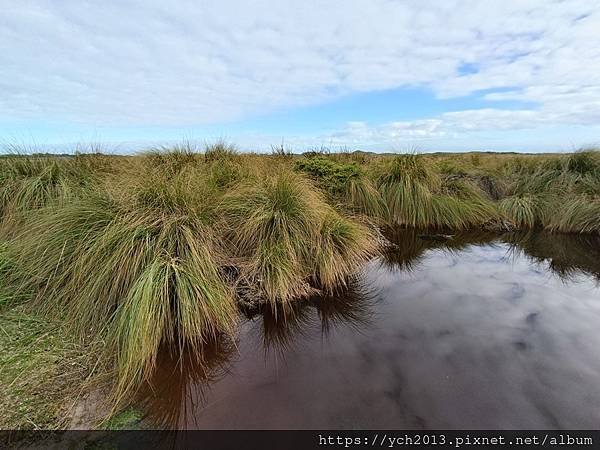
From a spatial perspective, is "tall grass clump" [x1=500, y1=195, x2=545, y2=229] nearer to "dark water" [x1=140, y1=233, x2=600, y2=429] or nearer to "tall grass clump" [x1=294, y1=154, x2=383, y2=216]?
"tall grass clump" [x1=294, y1=154, x2=383, y2=216]

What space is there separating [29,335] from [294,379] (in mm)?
2196

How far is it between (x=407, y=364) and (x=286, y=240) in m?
1.93

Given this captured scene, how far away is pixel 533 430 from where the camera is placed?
6.64 feet

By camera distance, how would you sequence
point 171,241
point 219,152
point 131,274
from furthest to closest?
point 219,152 → point 171,241 → point 131,274

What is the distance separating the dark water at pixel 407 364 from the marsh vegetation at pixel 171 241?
0.97 feet

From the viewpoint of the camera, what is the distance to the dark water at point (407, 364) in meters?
2.11

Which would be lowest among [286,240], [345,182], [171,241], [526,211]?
[526,211]

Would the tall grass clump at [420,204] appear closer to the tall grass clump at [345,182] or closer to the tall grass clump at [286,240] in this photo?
the tall grass clump at [345,182]

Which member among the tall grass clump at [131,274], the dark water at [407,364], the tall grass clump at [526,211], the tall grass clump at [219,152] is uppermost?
the tall grass clump at [219,152]

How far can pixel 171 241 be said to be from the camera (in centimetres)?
306

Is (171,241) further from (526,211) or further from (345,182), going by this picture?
(526,211)

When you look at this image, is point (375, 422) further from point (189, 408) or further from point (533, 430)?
point (189, 408)

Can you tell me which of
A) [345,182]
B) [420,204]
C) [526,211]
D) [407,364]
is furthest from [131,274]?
[526,211]

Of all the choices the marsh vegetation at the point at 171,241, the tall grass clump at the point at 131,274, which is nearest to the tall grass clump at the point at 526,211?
the marsh vegetation at the point at 171,241
